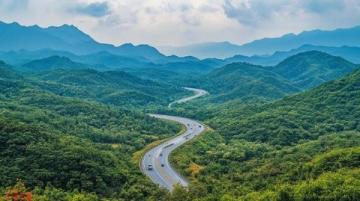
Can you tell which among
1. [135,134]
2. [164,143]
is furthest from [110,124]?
[164,143]

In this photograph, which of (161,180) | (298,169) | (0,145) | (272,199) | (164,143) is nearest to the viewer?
(272,199)

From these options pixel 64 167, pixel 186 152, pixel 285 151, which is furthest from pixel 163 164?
pixel 64 167

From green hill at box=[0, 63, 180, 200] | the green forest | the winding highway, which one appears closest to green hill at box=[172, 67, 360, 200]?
the green forest

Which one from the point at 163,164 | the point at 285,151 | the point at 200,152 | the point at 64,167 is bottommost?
the point at 163,164

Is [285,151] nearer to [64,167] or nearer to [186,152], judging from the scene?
[186,152]

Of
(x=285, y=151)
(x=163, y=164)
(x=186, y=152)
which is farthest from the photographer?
(x=186, y=152)

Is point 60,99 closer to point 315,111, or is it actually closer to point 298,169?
point 315,111

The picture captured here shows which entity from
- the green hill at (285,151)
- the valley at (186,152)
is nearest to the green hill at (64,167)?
the valley at (186,152)

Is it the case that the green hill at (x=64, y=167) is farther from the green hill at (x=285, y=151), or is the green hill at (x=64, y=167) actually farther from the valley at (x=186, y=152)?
the green hill at (x=285, y=151)

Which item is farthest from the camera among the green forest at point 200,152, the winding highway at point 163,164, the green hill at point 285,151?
the winding highway at point 163,164

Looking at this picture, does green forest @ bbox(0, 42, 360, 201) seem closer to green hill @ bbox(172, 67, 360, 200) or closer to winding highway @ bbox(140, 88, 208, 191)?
green hill @ bbox(172, 67, 360, 200)

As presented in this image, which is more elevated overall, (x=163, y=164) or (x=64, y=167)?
(x=64, y=167)
